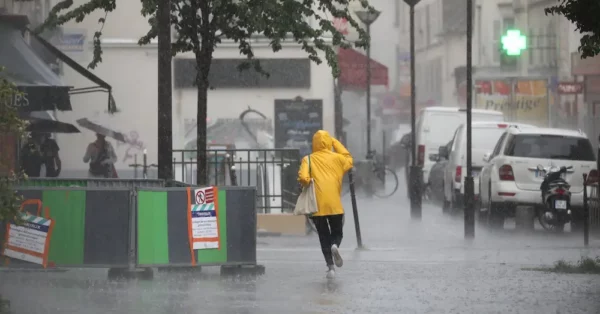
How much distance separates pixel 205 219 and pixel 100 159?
56.7ft

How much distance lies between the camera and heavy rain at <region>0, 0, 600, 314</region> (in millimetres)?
13695

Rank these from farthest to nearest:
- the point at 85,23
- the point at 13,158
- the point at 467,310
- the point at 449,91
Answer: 1. the point at 449,91
2. the point at 85,23
3. the point at 13,158
4. the point at 467,310

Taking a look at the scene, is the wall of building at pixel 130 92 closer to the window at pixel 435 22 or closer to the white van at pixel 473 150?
the white van at pixel 473 150

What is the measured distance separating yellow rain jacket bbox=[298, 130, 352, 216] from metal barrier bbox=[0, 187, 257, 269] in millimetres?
873

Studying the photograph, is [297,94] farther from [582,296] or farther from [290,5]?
[582,296]

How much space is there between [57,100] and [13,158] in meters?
4.81

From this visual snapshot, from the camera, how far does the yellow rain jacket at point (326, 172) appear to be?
1574cm

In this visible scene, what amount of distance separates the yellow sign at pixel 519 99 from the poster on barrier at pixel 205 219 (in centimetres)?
4983

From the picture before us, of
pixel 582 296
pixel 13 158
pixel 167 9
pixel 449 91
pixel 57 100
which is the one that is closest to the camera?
pixel 582 296

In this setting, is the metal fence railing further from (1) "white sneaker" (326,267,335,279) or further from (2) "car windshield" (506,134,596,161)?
(1) "white sneaker" (326,267,335,279)

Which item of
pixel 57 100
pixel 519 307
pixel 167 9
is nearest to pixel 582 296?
pixel 519 307

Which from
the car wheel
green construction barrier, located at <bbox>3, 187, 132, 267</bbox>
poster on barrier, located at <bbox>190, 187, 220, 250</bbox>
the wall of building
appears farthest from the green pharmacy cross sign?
green construction barrier, located at <bbox>3, 187, 132, 267</bbox>

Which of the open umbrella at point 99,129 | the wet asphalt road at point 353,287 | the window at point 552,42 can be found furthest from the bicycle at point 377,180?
the wet asphalt road at point 353,287

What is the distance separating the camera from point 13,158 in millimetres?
27953
